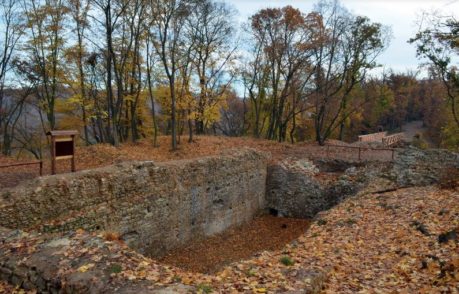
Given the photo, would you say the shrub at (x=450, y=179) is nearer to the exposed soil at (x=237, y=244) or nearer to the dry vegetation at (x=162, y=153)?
the dry vegetation at (x=162, y=153)

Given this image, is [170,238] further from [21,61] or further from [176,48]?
[21,61]

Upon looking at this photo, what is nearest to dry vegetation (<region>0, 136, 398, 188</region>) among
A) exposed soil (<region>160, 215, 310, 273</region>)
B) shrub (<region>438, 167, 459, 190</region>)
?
exposed soil (<region>160, 215, 310, 273</region>)

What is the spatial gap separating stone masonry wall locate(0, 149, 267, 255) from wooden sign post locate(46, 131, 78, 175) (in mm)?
1243

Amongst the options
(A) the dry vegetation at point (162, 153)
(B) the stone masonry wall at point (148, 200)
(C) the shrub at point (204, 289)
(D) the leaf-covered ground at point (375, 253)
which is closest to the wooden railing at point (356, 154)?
(A) the dry vegetation at point (162, 153)

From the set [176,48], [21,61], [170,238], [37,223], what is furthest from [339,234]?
[21,61]

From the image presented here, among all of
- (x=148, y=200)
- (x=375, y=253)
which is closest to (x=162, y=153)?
(x=148, y=200)

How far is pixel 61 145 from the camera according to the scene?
447 inches

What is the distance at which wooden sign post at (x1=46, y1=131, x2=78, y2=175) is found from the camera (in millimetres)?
10945

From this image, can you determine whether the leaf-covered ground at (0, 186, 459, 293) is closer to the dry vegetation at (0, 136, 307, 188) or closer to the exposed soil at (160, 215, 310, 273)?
the exposed soil at (160, 215, 310, 273)

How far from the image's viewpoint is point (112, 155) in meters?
18.1

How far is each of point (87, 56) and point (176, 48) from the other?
540 centimetres

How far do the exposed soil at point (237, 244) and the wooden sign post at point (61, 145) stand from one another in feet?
14.8

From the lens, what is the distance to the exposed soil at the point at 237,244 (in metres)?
12.8

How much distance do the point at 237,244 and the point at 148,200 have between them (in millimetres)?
4677
